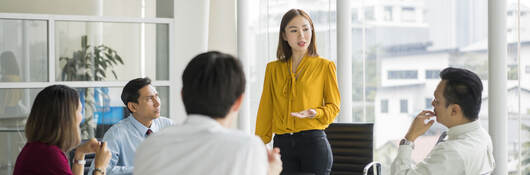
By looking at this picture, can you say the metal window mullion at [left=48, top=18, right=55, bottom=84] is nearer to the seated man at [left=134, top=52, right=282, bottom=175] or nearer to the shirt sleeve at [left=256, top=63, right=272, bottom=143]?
the shirt sleeve at [left=256, top=63, right=272, bottom=143]

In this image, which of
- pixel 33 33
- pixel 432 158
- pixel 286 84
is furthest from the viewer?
pixel 33 33

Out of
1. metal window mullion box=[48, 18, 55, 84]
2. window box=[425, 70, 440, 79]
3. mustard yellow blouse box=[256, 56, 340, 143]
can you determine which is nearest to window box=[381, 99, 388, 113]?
window box=[425, 70, 440, 79]

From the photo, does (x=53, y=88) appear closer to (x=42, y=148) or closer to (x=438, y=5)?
(x=42, y=148)

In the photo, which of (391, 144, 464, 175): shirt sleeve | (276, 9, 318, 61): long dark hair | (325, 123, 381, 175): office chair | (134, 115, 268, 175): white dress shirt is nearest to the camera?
(134, 115, 268, 175): white dress shirt

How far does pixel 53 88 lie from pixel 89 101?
9.81ft

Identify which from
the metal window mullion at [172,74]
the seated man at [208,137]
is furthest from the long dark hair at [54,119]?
the metal window mullion at [172,74]

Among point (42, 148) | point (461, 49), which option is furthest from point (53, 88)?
point (461, 49)

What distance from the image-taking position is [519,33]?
371cm

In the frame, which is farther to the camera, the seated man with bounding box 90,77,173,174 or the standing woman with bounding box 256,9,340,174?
the standing woman with bounding box 256,9,340,174

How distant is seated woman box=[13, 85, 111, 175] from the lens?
2.16 metres

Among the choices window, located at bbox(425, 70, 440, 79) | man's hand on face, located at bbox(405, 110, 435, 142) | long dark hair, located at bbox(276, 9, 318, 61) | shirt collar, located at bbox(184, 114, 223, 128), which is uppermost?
long dark hair, located at bbox(276, 9, 318, 61)

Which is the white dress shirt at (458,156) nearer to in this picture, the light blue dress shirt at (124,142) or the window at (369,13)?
the light blue dress shirt at (124,142)

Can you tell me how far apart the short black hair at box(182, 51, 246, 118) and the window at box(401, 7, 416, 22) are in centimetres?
318

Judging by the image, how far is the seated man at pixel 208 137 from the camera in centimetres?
148
